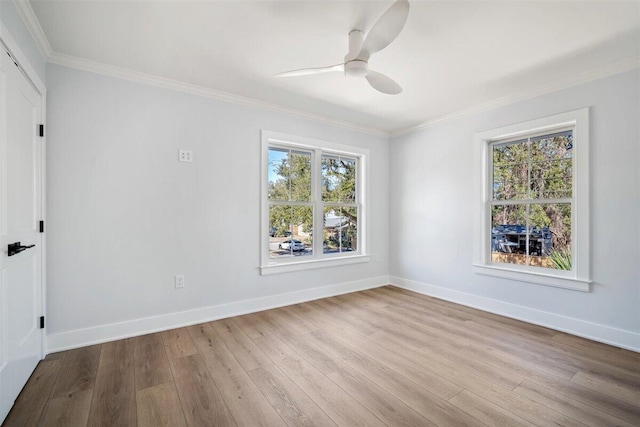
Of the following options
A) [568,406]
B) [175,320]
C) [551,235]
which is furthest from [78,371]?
[551,235]

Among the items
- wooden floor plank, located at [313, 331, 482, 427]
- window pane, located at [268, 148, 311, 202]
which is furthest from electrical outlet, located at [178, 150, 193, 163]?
wooden floor plank, located at [313, 331, 482, 427]

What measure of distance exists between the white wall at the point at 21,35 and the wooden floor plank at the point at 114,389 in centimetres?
230

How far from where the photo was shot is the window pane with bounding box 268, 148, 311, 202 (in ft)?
12.4

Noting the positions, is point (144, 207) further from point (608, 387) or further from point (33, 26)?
point (608, 387)

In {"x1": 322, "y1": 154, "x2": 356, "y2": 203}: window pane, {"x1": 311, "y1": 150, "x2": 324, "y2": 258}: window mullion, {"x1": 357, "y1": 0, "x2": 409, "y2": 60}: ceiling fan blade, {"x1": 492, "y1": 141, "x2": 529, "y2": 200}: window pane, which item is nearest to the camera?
{"x1": 357, "y1": 0, "x2": 409, "y2": 60}: ceiling fan blade

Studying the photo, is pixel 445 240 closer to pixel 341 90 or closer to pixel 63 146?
pixel 341 90

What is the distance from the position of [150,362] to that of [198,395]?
0.68 meters

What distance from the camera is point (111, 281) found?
2.69m

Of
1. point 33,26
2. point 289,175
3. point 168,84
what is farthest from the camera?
point 289,175

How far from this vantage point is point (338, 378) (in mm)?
2094

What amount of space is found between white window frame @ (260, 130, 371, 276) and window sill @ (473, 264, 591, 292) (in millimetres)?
1644

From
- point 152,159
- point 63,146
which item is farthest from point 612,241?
point 63,146

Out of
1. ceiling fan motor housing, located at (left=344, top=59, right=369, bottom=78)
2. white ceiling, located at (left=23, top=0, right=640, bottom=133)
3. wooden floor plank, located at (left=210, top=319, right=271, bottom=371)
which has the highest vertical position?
white ceiling, located at (left=23, top=0, right=640, bottom=133)

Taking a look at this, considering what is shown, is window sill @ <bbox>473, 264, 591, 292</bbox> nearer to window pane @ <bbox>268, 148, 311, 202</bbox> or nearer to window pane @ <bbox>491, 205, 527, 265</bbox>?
window pane @ <bbox>491, 205, 527, 265</bbox>
